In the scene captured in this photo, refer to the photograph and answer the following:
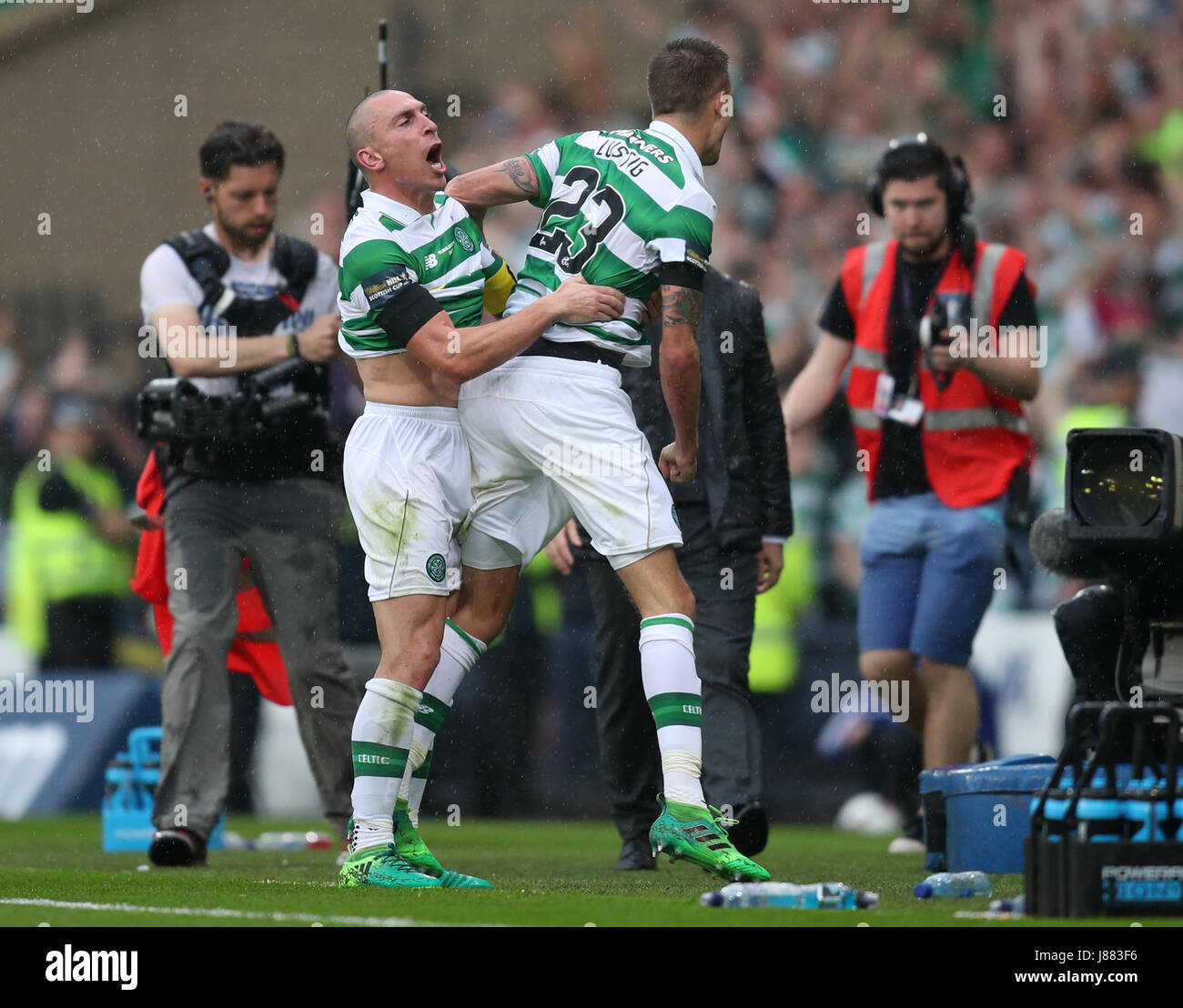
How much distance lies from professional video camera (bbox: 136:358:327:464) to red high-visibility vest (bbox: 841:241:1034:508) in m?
2.08

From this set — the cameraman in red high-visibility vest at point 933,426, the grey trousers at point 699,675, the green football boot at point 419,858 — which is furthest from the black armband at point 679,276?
the cameraman in red high-visibility vest at point 933,426

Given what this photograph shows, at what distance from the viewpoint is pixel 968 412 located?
7238mm

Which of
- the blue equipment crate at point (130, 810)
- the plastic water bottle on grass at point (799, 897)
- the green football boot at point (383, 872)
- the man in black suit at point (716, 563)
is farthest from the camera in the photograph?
the blue equipment crate at point (130, 810)

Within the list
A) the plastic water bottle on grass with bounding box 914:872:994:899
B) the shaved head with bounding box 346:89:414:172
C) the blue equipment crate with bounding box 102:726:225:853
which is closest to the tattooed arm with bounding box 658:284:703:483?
the shaved head with bounding box 346:89:414:172

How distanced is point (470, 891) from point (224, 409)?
2.45 meters

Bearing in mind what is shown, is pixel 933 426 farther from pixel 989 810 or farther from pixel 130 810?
pixel 130 810

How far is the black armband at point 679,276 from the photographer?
5262mm

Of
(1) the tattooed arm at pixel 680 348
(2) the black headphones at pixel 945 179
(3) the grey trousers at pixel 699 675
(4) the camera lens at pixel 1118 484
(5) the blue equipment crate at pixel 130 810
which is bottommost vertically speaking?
(5) the blue equipment crate at pixel 130 810

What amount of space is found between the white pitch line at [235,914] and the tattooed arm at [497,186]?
6.54 feet

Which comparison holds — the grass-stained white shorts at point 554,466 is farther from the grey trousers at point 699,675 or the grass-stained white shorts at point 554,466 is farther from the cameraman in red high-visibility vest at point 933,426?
the cameraman in red high-visibility vest at point 933,426

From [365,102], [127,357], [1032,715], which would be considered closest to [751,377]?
[365,102]
